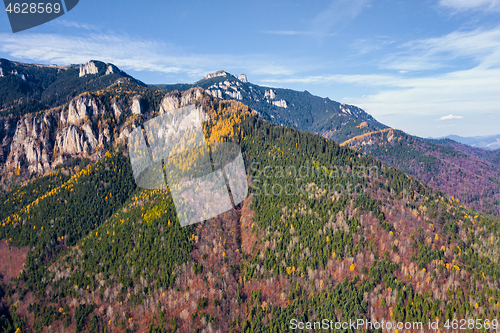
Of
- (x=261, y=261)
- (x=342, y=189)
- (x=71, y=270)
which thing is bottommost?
(x=71, y=270)

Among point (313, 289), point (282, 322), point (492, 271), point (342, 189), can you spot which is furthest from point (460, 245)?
point (282, 322)

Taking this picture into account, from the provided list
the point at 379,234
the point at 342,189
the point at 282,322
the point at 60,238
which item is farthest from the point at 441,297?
the point at 60,238

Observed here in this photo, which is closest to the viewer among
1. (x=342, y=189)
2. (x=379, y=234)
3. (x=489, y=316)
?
(x=489, y=316)

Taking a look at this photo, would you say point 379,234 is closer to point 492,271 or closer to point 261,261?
point 492,271

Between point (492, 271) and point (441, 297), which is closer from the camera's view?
point (441, 297)

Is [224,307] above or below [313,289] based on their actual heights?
below

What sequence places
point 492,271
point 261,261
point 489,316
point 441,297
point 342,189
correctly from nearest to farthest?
point 489,316 < point 441,297 < point 492,271 < point 261,261 < point 342,189
